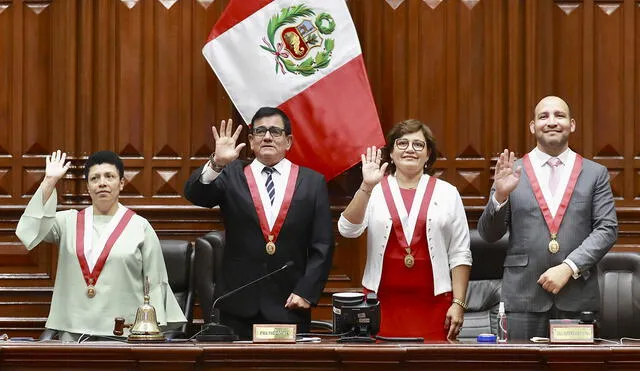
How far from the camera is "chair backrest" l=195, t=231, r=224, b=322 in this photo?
17.8 ft

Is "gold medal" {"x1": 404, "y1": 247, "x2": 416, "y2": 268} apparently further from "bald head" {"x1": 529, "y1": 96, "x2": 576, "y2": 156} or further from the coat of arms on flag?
the coat of arms on flag

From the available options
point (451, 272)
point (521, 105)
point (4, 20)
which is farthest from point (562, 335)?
point (4, 20)

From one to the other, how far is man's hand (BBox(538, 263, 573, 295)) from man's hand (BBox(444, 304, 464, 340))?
367mm

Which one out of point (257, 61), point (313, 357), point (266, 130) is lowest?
point (313, 357)

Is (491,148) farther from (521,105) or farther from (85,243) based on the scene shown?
(85,243)

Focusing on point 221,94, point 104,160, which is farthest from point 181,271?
point 221,94

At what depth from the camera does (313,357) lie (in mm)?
3992

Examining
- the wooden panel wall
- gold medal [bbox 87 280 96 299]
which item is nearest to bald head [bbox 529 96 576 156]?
the wooden panel wall

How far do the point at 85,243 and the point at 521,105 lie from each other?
7.95ft

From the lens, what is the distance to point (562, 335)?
4.07 m

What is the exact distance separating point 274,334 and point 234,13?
2.32m

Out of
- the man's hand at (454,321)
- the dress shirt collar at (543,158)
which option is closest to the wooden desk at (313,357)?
the man's hand at (454,321)

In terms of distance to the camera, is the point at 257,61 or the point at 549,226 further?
the point at 257,61

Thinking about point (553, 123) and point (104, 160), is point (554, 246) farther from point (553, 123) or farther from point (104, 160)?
point (104, 160)
